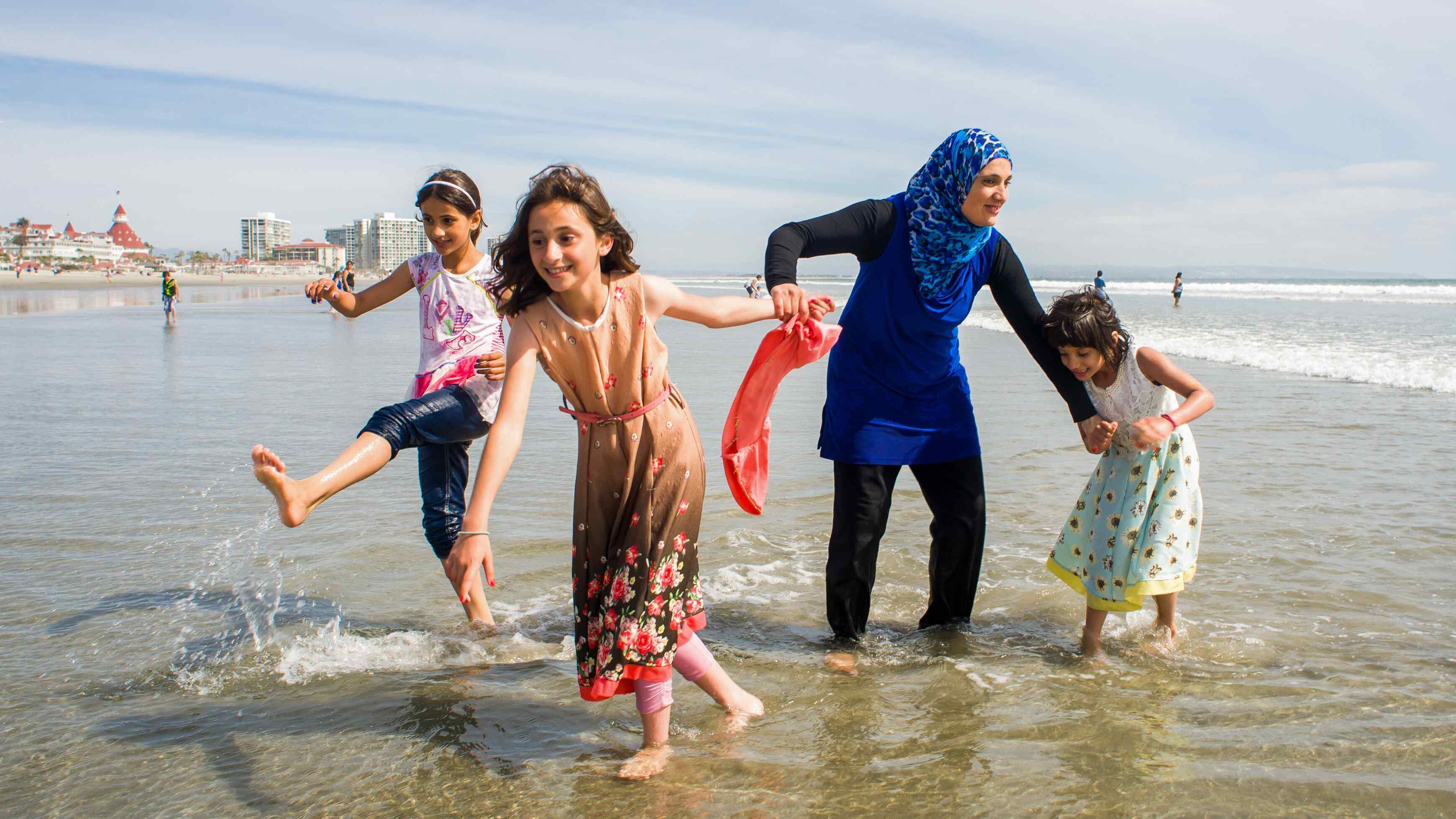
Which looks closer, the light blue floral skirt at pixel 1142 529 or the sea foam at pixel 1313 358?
the light blue floral skirt at pixel 1142 529

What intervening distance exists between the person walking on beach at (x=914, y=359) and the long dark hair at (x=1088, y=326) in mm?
131

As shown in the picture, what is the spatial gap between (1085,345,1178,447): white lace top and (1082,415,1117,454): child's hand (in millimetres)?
54

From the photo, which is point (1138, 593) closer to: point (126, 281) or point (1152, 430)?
point (1152, 430)

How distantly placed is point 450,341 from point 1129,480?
9.31 feet

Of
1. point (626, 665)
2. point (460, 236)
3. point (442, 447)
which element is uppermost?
point (460, 236)

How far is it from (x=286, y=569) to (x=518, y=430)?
2.91 meters

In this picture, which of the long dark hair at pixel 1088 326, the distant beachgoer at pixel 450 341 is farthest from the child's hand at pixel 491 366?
the long dark hair at pixel 1088 326

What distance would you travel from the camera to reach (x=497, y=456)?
2602mm

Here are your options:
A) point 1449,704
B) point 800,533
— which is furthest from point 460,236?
point 1449,704

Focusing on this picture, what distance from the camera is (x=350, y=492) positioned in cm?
668

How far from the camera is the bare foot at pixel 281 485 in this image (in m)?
2.52

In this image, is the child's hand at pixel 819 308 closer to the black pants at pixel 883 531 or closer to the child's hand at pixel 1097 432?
the black pants at pixel 883 531

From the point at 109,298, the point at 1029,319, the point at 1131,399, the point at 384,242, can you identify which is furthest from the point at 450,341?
the point at 384,242

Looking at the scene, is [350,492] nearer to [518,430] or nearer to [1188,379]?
[518,430]
